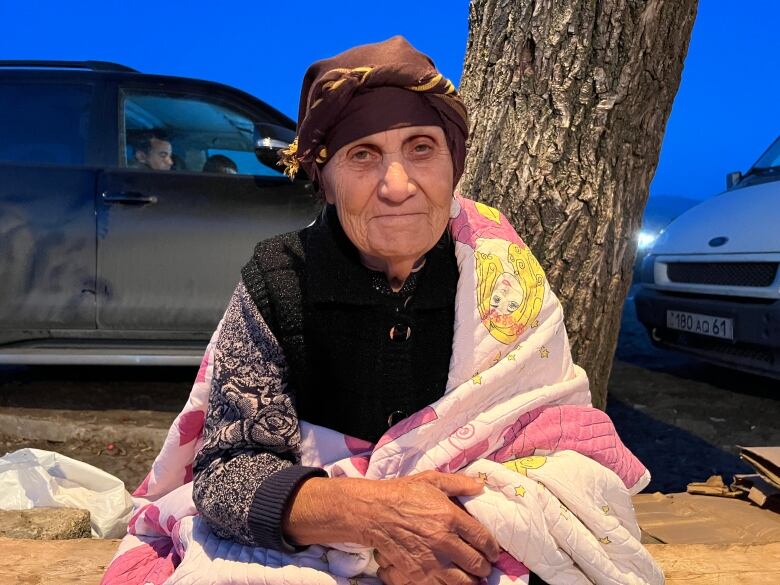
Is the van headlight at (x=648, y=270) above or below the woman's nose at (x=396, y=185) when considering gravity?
below

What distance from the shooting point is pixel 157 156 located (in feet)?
14.7

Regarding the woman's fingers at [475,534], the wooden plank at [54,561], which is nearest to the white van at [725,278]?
the woman's fingers at [475,534]

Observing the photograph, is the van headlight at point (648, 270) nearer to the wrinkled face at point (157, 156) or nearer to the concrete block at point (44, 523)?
the wrinkled face at point (157, 156)

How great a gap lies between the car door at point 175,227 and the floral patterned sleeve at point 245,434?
2726mm

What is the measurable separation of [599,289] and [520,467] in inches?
46.2

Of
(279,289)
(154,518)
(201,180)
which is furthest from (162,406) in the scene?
(279,289)

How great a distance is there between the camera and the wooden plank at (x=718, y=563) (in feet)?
6.15

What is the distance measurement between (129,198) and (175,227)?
0.30 meters

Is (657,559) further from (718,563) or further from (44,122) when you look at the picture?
(44,122)

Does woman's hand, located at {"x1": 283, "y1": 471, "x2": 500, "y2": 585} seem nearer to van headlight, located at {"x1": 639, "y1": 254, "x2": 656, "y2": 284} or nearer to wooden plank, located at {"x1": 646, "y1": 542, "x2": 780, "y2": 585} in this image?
wooden plank, located at {"x1": 646, "y1": 542, "x2": 780, "y2": 585}

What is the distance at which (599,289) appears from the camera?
2.53 metres

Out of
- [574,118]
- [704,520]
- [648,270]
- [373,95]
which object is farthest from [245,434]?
[648,270]

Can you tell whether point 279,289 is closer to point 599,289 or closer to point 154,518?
point 154,518

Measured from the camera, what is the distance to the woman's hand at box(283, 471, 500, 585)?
1369 millimetres
